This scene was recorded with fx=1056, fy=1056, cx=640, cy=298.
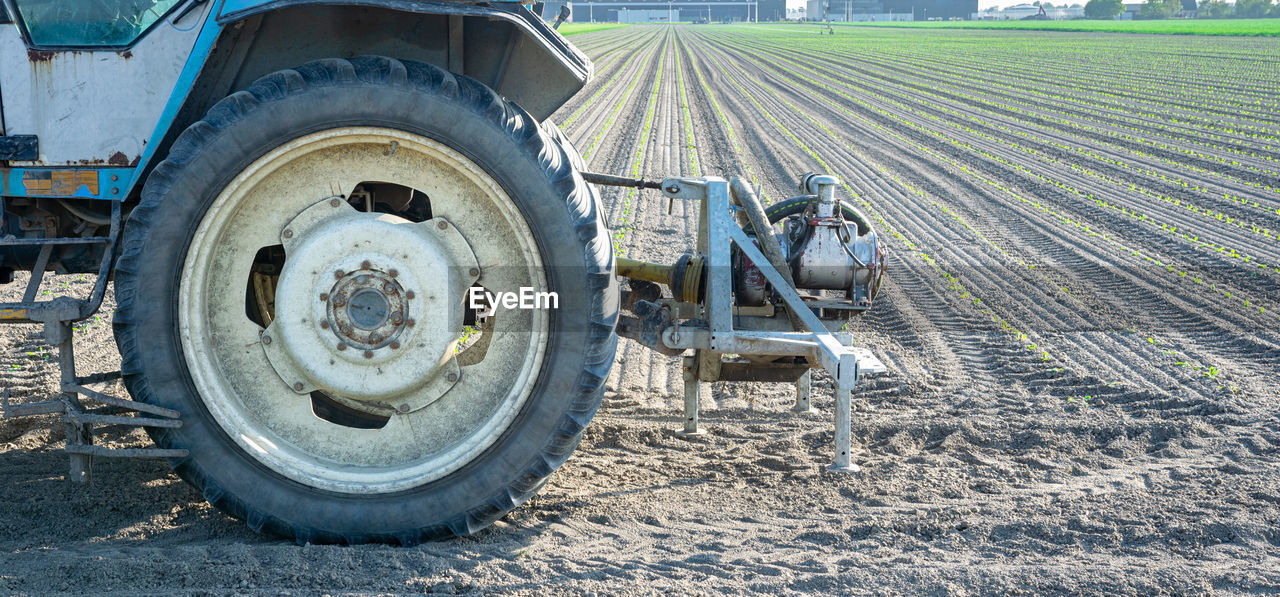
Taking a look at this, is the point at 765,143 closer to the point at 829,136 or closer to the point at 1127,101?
the point at 829,136

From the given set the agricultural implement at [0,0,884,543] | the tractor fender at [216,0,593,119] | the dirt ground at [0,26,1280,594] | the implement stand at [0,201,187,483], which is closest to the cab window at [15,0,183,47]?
the agricultural implement at [0,0,884,543]

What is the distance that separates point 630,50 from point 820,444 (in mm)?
45461

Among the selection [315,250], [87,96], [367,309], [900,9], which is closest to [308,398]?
[367,309]

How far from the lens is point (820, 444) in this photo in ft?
14.8

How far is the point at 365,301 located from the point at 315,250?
22 centimetres

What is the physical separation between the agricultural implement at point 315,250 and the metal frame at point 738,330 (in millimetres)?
727

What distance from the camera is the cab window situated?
131 inches

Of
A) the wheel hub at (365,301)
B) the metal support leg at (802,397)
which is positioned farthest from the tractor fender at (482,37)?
the metal support leg at (802,397)

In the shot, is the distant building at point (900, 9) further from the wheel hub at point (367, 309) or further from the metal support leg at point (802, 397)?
the wheel hub at point (367, 309)

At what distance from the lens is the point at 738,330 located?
13.3 ft

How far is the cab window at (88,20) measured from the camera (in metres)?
3.33

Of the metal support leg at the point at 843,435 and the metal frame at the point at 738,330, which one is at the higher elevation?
the metal frame at the point at 738,330

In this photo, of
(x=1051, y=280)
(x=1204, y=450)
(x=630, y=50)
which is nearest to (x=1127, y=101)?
(x=1051, y=280)

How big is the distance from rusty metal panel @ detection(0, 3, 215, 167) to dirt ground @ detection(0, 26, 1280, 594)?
121 centimetres
